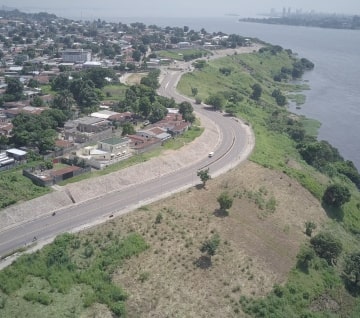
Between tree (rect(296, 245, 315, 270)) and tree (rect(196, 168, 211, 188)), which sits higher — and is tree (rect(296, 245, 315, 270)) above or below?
below

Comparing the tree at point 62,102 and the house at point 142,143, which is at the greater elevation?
the tree at point 62,102

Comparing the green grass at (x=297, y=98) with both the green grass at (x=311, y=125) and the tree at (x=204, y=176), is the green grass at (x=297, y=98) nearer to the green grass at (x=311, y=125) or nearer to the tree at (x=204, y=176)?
the green grass at (x=311, y=125)

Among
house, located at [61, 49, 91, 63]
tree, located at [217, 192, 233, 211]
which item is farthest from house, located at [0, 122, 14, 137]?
house, located at [61, 49, 91, 63]

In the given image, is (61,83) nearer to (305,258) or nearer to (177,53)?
(305,258)

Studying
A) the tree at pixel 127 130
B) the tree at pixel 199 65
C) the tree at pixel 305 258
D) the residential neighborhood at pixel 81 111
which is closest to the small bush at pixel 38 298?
the residential neighborhood at pixel 81 111

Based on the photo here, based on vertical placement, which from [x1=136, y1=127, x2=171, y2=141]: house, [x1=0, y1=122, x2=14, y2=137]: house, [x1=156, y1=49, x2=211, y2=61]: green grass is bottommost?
[x1=156, y1=49, x2=211, y2=61]: green grass

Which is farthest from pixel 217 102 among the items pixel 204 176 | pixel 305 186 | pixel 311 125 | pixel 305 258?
pixel 305 258

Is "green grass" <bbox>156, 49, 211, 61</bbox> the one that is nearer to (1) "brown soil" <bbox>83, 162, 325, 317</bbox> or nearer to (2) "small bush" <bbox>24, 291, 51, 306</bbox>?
(1) "brown soil" <bbox>83, 162, 325, 317</bbox>
